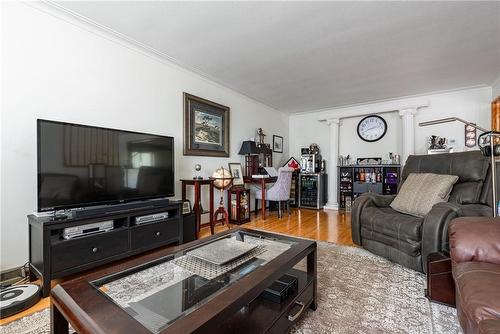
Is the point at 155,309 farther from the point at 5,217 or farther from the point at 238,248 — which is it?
the point at 5,217

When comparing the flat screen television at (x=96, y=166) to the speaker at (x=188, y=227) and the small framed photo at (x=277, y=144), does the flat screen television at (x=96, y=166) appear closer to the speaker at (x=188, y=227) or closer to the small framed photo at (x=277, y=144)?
the speaker at (x=188, y=227)

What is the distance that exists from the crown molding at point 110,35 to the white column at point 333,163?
2.84 meters

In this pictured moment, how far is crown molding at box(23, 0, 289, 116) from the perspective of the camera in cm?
195

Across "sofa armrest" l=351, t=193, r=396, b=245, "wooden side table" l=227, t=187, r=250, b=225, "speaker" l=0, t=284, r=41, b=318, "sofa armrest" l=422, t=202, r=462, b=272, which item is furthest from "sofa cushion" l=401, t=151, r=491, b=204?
"speaker" l=0, t=284, r=41, b=318

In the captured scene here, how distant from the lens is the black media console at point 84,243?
1621 millimetres

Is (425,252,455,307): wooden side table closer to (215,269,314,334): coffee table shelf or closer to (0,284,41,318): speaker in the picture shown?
(215,269,314,334): coffee table shelf

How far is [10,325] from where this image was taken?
130cm

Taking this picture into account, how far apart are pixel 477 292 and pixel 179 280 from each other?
1.20 metres

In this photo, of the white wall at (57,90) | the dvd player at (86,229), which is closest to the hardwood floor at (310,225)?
the dvd player at (86,229)

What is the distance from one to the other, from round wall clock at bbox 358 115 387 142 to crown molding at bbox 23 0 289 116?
10.6 ft

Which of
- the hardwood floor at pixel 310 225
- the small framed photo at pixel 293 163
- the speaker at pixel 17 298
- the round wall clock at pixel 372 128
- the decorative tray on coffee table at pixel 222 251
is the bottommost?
the hardwood floor at pixel 310 225

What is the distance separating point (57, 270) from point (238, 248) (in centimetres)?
137

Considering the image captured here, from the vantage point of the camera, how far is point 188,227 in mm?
2709

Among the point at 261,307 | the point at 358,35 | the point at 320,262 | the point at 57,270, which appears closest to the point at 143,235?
the point at 57,270
